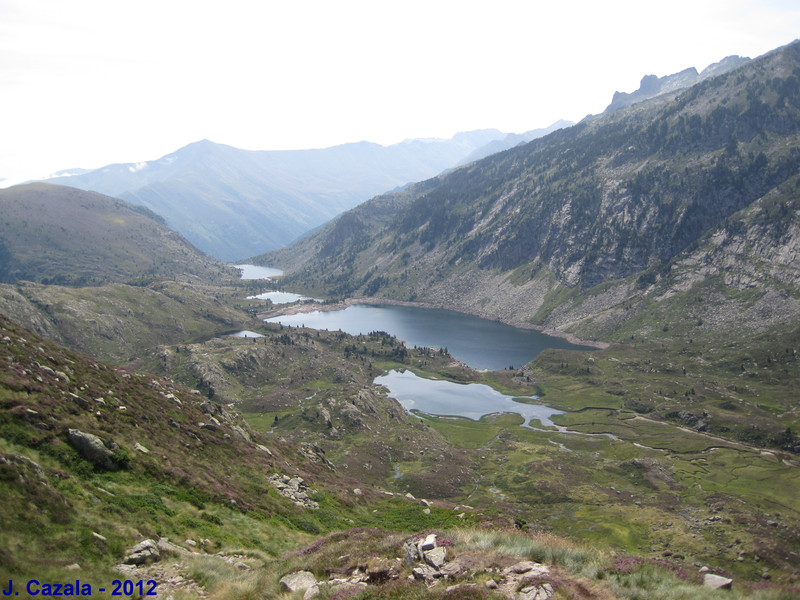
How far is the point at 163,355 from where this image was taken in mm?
164625

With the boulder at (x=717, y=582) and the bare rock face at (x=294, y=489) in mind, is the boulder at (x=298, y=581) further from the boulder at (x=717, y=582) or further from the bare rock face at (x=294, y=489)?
the bare rock face at (x=294, y=489)

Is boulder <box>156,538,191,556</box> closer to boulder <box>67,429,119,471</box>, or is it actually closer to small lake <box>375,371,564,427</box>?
boulder <box>67,429,119,471</box>

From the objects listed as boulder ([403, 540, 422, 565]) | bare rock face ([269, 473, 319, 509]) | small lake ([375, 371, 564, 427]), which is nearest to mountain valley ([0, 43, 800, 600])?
boulder ([403, 540, 422, 565])

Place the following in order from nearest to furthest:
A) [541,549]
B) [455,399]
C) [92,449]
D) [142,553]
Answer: [541,549]
[142,553]
[92,449]
[455,399]

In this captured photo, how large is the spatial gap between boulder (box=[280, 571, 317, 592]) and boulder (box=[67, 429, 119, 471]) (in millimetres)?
14636

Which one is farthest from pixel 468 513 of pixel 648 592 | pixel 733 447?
pixel 733 447

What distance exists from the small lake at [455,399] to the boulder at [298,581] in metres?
133

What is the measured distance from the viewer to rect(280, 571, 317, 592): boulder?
2086 cm

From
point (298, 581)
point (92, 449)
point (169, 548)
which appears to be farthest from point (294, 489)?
point (298, 581)

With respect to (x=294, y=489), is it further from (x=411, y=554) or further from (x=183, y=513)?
(x=411, y=554)

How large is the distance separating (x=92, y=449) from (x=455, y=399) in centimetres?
15114

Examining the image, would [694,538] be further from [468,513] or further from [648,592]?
[648,592]

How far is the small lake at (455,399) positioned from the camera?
158 m

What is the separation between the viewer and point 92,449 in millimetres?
29109
